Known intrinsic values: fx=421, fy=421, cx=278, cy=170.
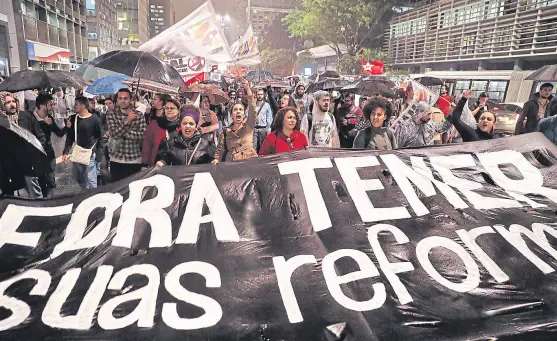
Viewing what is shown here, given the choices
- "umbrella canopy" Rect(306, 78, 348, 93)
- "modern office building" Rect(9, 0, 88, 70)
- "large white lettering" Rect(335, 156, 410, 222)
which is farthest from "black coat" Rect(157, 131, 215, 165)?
"modern office building" Rect(9, 0, 88, 70)

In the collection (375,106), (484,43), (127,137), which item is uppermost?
(484,43)

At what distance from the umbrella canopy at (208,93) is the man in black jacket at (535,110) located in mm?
5937

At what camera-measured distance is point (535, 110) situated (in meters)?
6.70

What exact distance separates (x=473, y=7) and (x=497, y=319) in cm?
3009

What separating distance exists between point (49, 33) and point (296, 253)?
4516 centimetres

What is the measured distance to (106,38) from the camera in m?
75.3

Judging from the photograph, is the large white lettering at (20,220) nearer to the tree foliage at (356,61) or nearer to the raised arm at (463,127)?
the raised arm at (463,127)

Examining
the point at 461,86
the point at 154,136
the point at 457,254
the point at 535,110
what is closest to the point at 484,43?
the point at 461,86

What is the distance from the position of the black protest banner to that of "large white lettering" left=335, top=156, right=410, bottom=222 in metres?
0.01

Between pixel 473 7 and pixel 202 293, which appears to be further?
pixel 473 7

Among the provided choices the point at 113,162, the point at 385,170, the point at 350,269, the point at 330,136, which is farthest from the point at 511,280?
the point at 113,162

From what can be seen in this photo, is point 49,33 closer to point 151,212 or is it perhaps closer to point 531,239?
point 151,212

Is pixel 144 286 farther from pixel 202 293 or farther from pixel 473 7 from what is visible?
pixel 473 7

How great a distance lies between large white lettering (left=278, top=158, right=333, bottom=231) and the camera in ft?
10.1
